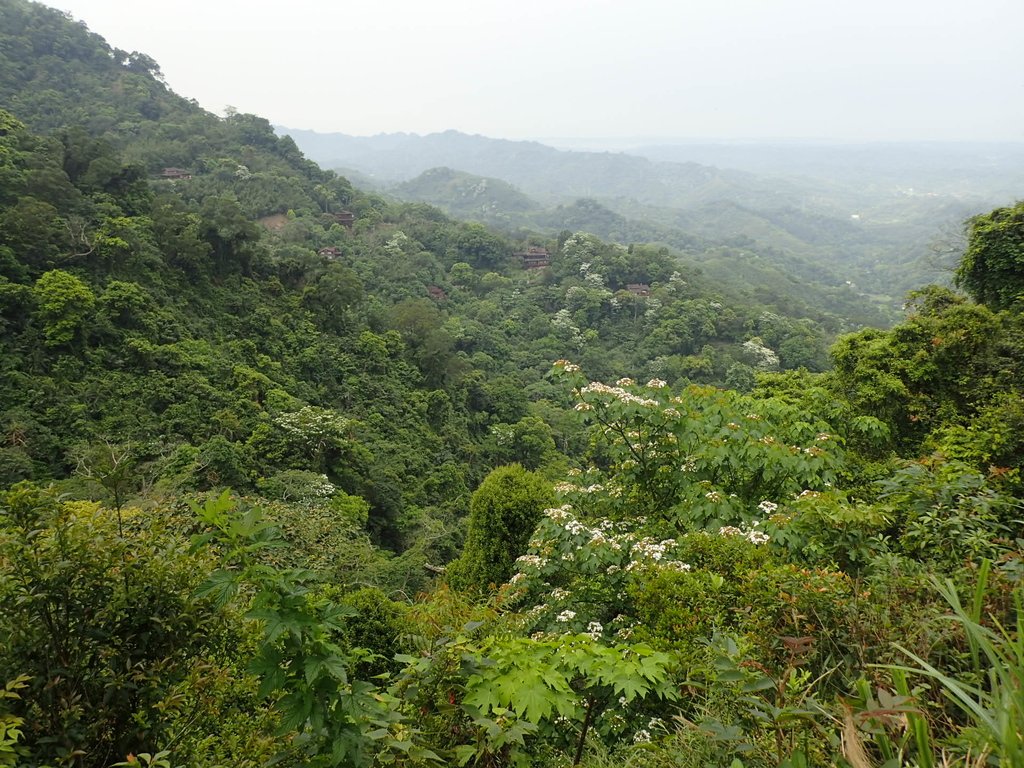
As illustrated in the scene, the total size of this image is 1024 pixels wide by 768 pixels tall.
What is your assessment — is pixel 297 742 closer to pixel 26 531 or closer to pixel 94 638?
pixel 94 638

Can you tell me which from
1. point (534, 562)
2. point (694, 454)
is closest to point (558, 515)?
point (534, 562)

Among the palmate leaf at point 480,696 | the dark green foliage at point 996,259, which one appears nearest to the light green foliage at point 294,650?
the palmate leaf at point 480,696

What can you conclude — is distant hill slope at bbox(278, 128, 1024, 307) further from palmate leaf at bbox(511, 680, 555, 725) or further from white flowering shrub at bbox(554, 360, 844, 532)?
palmate leaf at bbox(511, 680, 555, 725)

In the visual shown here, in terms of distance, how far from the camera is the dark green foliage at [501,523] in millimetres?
6629

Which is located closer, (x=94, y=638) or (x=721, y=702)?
(x=94, y=638)

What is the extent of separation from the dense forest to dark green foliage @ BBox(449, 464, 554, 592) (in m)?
0.04

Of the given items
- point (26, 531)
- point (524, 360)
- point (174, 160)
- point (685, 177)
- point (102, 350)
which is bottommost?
point (524, 360)

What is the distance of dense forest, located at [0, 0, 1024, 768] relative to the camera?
4.51 ft

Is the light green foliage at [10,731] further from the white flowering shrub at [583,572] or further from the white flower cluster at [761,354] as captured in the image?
the white flower cluster at [761,354]

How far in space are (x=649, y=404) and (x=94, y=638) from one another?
12.3ft

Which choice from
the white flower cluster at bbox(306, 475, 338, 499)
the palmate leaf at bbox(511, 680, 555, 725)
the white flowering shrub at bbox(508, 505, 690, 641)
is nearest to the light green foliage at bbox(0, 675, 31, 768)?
the palmate leaf at bbox(511, 680, 555, 725)

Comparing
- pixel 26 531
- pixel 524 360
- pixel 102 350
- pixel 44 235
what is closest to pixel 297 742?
pixel 26 531

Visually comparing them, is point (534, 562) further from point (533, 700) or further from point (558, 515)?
point (533, 700)

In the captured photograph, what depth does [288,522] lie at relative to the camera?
828 cm
